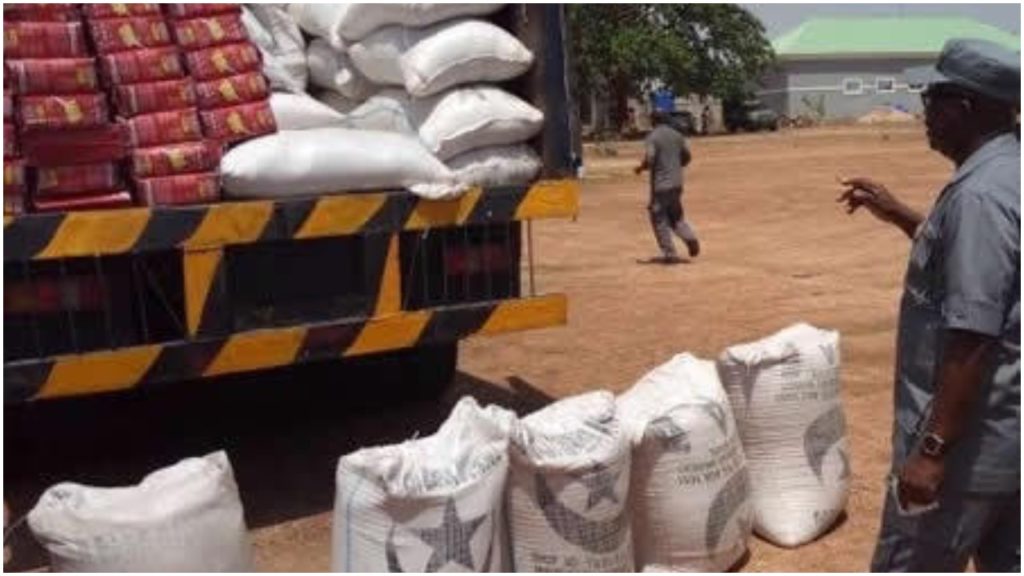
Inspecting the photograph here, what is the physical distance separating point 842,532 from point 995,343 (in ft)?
5.40

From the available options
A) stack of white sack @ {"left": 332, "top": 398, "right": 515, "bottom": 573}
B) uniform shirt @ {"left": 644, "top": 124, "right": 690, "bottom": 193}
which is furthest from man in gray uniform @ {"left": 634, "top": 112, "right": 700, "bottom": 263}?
stack of white sack @ {"left": 332, "top": 398, "right": 515, "bottom": 573}

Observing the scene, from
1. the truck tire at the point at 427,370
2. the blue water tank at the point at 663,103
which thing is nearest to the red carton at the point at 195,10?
the truck tire at the point at 427,370

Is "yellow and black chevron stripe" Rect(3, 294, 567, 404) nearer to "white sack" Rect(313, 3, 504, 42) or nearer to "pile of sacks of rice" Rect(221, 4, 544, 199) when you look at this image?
"pile of sacks of rice" Rect(221, 4, 544, 199)

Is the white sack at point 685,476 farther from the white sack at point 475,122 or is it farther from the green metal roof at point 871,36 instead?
the green metal roof at point 871,36

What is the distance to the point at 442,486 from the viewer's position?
3.00 metres

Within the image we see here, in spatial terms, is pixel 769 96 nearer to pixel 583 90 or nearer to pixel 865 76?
pixel 865 76

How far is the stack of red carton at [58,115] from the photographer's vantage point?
3.58 metres

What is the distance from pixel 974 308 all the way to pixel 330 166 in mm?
2179

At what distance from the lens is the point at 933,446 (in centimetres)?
245

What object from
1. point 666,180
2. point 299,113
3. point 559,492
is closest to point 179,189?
point 299,113

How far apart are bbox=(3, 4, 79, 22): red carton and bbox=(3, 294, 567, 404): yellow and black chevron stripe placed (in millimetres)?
986

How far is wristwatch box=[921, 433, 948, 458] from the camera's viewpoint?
244cm

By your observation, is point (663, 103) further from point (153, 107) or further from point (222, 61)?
point (153, 107)

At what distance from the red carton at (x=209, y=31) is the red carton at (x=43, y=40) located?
340mm
